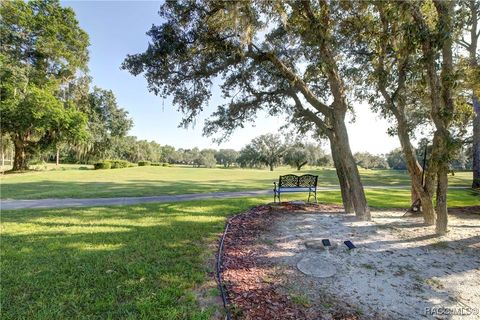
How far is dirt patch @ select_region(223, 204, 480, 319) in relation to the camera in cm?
324

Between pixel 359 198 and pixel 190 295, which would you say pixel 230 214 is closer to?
pixel 359 198

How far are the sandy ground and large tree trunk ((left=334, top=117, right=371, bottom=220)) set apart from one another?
413 millimetres

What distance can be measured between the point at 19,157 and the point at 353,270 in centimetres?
3593

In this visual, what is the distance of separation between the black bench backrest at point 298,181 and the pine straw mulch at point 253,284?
400 centimetres

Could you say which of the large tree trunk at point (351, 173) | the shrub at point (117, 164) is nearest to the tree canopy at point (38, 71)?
the shrub at point (117, 164)

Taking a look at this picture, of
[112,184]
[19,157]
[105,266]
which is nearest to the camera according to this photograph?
[105,266]

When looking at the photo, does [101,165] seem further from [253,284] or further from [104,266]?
[253,284]

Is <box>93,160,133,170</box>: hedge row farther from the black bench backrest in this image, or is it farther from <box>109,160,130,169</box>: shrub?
the black bench backrest

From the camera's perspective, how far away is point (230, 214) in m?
8.58

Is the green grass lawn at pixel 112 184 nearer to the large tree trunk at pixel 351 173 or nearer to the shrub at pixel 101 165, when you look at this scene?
the large tree trunk at pixel 351 173

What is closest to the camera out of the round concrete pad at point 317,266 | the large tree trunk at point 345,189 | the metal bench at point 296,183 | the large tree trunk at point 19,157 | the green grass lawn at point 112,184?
the round concrete pad at point 317,266

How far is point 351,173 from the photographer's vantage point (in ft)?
25.4

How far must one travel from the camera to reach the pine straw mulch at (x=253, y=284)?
3.04m

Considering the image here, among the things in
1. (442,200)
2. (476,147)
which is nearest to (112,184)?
(442,200)
